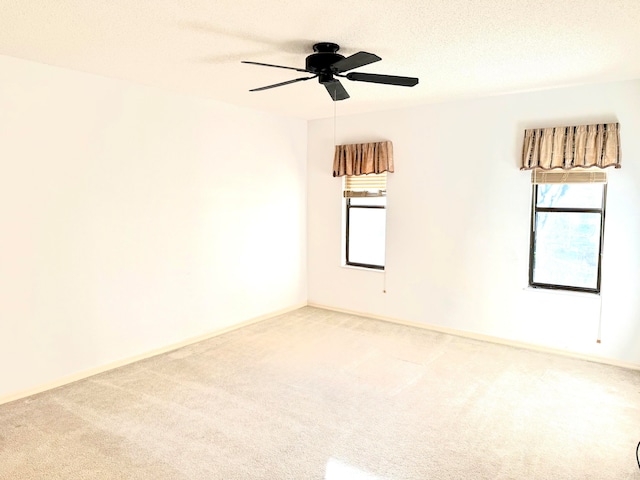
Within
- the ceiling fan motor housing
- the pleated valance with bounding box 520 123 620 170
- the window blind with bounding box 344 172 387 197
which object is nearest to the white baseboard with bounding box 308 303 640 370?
the window blind with bounding box 344 172 387 197

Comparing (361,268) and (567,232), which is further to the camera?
(361,268)

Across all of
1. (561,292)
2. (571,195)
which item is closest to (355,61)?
(571,195)

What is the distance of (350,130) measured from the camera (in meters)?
5.74

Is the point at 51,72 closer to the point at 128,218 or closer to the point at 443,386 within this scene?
the point at 128,218

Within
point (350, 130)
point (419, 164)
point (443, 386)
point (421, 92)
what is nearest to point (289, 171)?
point (350, 130)

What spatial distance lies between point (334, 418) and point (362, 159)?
3.31 metres

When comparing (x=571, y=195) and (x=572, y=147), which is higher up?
(x=572, y=147)

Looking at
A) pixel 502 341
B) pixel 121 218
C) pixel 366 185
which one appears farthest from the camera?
pixel 366 185

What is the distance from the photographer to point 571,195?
14.5 ft

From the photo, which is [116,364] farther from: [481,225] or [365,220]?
[481,225]

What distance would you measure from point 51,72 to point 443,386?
4043 millimetres

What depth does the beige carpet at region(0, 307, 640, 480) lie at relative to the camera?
2.59 meters

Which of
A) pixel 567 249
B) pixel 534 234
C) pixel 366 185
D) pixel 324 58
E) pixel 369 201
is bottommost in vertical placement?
pixel 567 249

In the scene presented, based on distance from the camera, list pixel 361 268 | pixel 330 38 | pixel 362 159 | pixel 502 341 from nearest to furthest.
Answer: pixel 330 38, pixel 502 341, pixel 362 159, pixel 361 268
